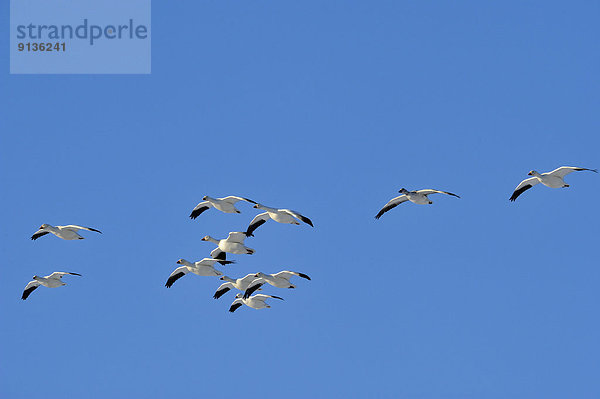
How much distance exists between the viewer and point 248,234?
132 feet

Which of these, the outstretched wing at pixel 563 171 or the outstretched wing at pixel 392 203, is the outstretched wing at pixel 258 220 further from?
the outstretched wing at pixel 563 171

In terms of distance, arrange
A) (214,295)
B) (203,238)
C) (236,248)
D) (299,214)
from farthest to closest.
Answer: (214,295) < (203,238) < (236,248) < (299,214)

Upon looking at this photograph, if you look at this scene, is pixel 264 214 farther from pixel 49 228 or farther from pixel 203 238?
pixel 49 228

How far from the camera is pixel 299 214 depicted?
121 feet

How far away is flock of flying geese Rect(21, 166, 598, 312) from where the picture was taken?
3838 centimetres

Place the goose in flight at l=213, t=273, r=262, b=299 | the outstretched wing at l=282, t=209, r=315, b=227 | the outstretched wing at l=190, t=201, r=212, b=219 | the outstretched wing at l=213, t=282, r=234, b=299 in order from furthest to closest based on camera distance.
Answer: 1. the outstretched wing at l=213, t=282, r=234, b=299
2. the outstretched wing at l=190, t=201, r=212, b=219
3. the goose in flight at l=213, t=273, r=262, b=299
4. the outstretched wing at l=282, t=209, r=315, b=227

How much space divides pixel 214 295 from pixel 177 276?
1.63 m

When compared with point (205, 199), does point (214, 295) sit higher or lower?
lower

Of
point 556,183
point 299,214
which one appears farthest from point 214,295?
point 556,183

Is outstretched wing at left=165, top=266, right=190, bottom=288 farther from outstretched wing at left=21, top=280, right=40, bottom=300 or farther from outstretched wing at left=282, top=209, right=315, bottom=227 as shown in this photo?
outstretched wing at left=282, top=209, right=315, bottom=227

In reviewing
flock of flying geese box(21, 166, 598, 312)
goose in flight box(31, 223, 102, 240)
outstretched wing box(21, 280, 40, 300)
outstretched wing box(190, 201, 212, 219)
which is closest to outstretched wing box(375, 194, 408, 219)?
flock of flying geese box(21, 166, 598, 312)

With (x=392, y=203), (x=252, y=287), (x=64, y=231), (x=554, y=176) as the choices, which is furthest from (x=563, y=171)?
(x=64, y=231)

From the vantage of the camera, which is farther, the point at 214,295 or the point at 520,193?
the point at 214,295

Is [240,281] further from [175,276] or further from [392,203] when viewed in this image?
[392,203]
